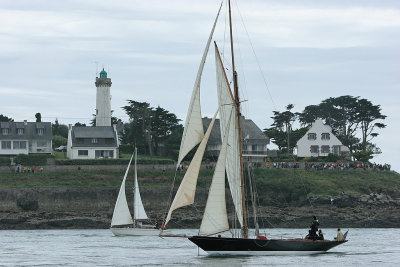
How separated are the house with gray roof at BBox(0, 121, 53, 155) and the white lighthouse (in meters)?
9.28

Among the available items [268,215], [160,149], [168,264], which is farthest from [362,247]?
[160,149]

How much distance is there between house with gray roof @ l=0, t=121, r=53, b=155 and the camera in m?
121

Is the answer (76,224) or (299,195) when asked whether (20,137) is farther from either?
(299,195)

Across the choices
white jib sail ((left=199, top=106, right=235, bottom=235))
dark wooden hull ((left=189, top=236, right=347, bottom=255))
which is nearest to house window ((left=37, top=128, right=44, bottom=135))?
dark wooden hull ((left=189, top=236, right=347, bottom=255))

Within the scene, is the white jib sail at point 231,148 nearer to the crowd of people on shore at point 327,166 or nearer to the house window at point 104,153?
the crowd of people on shore at point 327,166

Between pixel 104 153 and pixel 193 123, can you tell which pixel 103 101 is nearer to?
pixel 104 153

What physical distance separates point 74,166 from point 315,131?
134ft

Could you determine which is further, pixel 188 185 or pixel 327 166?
pixel 327 166

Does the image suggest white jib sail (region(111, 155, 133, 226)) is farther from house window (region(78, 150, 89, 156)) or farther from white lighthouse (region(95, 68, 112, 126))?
white lighthouse (region(95, 68, 112, 126))

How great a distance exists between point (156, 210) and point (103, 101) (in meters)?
37.9

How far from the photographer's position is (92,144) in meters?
122

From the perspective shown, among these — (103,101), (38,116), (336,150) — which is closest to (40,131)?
(38,116)

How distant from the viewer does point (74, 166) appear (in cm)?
10850

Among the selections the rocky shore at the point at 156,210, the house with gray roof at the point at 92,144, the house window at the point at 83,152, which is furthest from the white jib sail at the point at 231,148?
the house window at the point at 83,152
